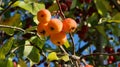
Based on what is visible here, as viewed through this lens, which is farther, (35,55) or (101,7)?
(101,7)

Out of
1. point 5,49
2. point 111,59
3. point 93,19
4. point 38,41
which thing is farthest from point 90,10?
point 5,49

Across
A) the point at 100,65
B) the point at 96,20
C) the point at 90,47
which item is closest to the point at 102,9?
the point at 96,20

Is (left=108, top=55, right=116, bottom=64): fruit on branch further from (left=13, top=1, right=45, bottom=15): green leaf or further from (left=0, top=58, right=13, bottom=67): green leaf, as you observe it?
(left=0, top=58, right=13, bottom=67): green leaf

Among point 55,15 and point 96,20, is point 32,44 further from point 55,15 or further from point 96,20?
point 96,20

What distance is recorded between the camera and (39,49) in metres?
2.02

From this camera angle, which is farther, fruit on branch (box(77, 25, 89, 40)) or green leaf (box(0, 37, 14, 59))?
fruit on branch (box(77, 25, 89, 40))

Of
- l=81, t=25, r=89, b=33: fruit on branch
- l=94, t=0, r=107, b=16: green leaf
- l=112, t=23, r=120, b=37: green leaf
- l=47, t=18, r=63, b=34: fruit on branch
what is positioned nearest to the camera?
l=47, t=18, r=63, b=34: fruit on branch

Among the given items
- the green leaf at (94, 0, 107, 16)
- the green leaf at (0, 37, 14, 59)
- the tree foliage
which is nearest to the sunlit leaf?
the tree foliage

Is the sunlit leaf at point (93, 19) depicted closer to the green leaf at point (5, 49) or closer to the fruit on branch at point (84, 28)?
the fruit on branch at point (84, 28)

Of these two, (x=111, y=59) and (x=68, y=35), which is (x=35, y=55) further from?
(x=111, y=59)

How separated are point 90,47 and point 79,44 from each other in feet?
0.47

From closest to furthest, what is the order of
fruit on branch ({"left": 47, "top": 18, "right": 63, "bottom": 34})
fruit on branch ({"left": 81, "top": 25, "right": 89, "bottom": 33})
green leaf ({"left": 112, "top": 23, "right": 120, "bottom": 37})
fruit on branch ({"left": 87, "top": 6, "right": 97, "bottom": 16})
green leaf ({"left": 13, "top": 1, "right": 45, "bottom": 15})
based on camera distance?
fruit on branch ({"left": 47, "top": 18, "right": 63, "bottom": 34})
green leaf ({"left": 13, "top": 1, "right": 45, "bottom": 15})
green leaf ({"left": 112, "top": 23, "right": 120, "bottom": 37})
fruit on branch ({"left": 81, "top": 25, "right": 89, "bottom": 33})
fruit on branch ({"left": 87, "top": 6, "right": 97, "bottom": 16})

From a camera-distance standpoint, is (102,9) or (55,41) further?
(102,9)

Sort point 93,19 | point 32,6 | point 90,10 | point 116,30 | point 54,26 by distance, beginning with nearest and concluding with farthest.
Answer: point 54,26
point 32,6
point 116,30
point 93,19
point 90,10
